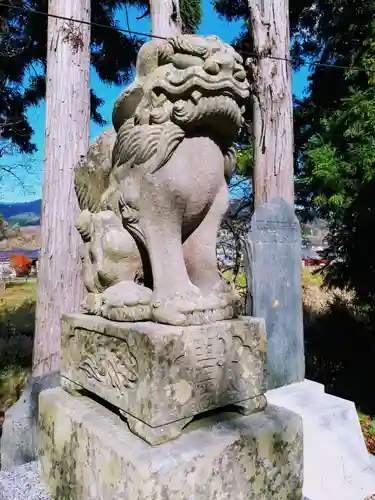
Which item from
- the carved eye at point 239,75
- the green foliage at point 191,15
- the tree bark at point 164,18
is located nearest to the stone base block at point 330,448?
the carved eye at point 239,75

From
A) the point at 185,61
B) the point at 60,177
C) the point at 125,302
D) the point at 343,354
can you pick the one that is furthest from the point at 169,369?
the point at 343,354

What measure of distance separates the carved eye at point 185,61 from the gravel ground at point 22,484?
1.58 m

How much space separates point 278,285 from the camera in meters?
2.83

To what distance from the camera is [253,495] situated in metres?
1.19

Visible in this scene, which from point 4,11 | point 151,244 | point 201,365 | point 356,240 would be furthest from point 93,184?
point 4,11

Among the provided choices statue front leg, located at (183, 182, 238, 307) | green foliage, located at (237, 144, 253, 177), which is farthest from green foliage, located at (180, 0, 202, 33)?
statue front leg, located at (183, 182, 238, 307)

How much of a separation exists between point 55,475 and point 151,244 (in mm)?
921

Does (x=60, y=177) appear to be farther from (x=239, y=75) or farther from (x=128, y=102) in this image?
(x=239, y=75)

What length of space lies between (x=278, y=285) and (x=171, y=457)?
1968 millimetres

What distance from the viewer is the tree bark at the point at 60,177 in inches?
112

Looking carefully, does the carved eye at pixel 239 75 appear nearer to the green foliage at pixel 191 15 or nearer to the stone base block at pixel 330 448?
the stone base block at pixel 330 448

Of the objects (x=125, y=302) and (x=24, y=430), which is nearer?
(x=125, y=302)

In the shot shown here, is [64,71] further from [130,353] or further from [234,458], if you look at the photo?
[234,458]

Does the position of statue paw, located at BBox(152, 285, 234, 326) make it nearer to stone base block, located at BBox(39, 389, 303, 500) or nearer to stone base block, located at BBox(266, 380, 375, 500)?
stone base block, located at BBox(39, 389, 303, 500)
